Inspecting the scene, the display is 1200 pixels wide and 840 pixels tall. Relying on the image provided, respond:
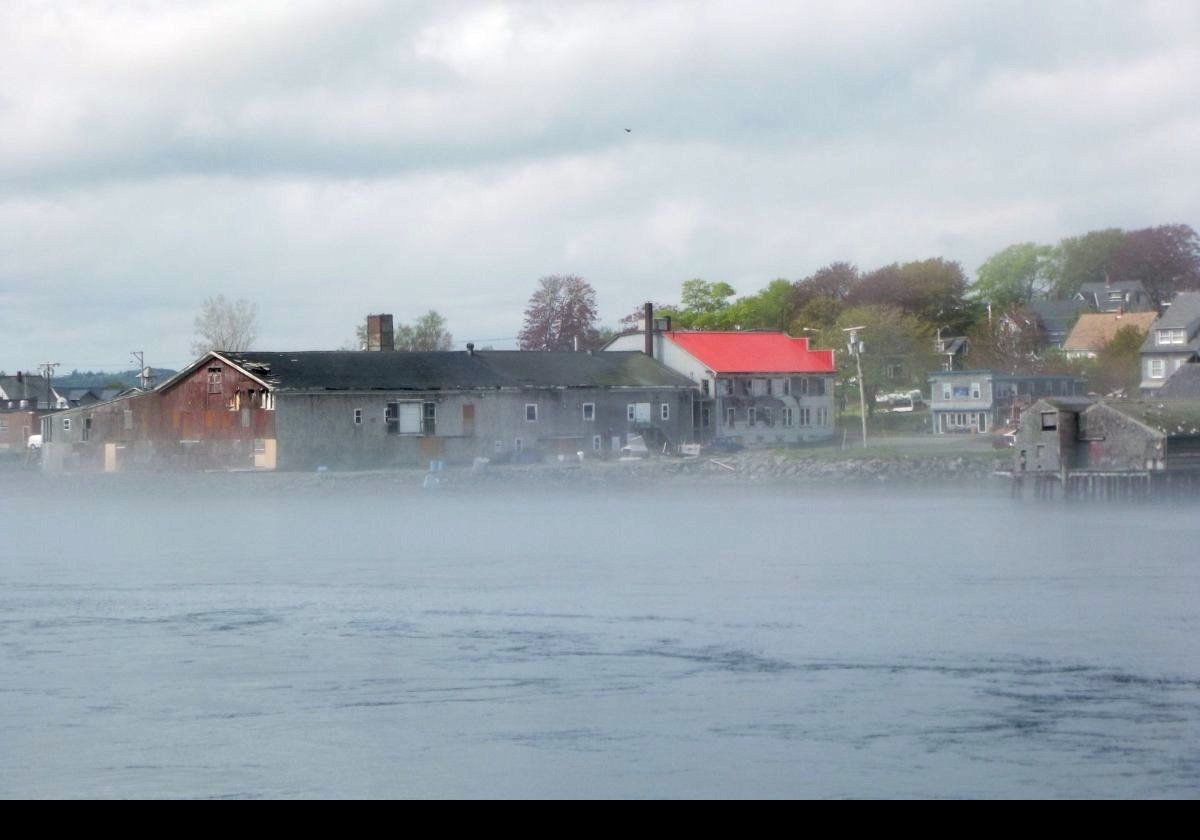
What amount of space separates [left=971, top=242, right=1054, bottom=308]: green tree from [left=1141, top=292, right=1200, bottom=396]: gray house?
26.2m

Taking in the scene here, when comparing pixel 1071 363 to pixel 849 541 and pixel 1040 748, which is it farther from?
pixel 1040 748

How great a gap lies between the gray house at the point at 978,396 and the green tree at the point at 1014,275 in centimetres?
3310

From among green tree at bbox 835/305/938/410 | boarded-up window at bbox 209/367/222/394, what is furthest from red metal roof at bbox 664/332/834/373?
boarded-up window at bbox 209/367/222/394

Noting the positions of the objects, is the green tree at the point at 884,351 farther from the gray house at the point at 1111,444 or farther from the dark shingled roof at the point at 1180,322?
the gray house at the point at 1111,444

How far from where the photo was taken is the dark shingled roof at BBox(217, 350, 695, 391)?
72938mm

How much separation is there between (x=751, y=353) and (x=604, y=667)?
6724cm

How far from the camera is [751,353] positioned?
88.4 m

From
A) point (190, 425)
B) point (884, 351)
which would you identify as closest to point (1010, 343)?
point (884, 351)

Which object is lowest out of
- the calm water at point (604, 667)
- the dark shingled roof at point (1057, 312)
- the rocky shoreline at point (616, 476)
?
the calm water at point (604, 667)

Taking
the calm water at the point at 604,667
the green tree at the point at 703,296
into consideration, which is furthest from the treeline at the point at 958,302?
the calm water at the point at 604,667

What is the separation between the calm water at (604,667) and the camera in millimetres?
15539

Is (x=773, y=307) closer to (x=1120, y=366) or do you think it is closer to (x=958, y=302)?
(x=958, y=302)

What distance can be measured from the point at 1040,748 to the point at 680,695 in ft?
16.4

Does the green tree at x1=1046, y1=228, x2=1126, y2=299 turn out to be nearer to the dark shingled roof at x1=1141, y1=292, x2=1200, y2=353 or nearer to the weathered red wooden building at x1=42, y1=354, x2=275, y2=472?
the dark shingled roof at x1=1141, y1=292, x2=1200, y2=353
